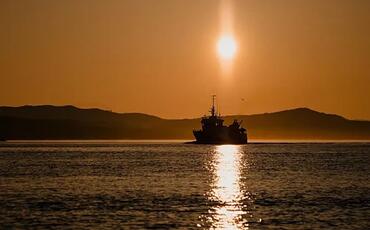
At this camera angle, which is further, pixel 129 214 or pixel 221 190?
pixel 221 190

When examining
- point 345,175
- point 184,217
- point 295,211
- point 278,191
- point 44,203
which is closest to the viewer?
point 184,217

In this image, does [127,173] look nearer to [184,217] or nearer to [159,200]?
[159,200]

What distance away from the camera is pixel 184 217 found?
53812 millimetres

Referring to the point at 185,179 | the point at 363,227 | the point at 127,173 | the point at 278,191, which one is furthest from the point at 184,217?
the point at 127,173

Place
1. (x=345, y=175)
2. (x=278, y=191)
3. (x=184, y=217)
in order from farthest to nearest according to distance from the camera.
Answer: (x=345, y=175) < (x=278, y=191) < (x=184, y=217)

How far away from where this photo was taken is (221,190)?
79562 mm

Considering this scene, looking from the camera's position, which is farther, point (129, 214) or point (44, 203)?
point (44, 203)

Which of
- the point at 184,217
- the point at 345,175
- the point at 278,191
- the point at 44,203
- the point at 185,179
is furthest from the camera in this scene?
the point at 345,175

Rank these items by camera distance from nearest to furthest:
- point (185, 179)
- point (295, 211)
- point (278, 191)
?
point (295, 211) → point (278, 191) → point (185, 179)

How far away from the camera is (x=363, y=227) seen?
48.8m

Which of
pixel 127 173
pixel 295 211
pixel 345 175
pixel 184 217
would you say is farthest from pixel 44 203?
pixel 345 175

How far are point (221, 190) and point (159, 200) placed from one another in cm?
1480

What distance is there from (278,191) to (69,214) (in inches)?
1148

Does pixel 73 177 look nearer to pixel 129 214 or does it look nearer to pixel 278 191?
pixel 278 191
